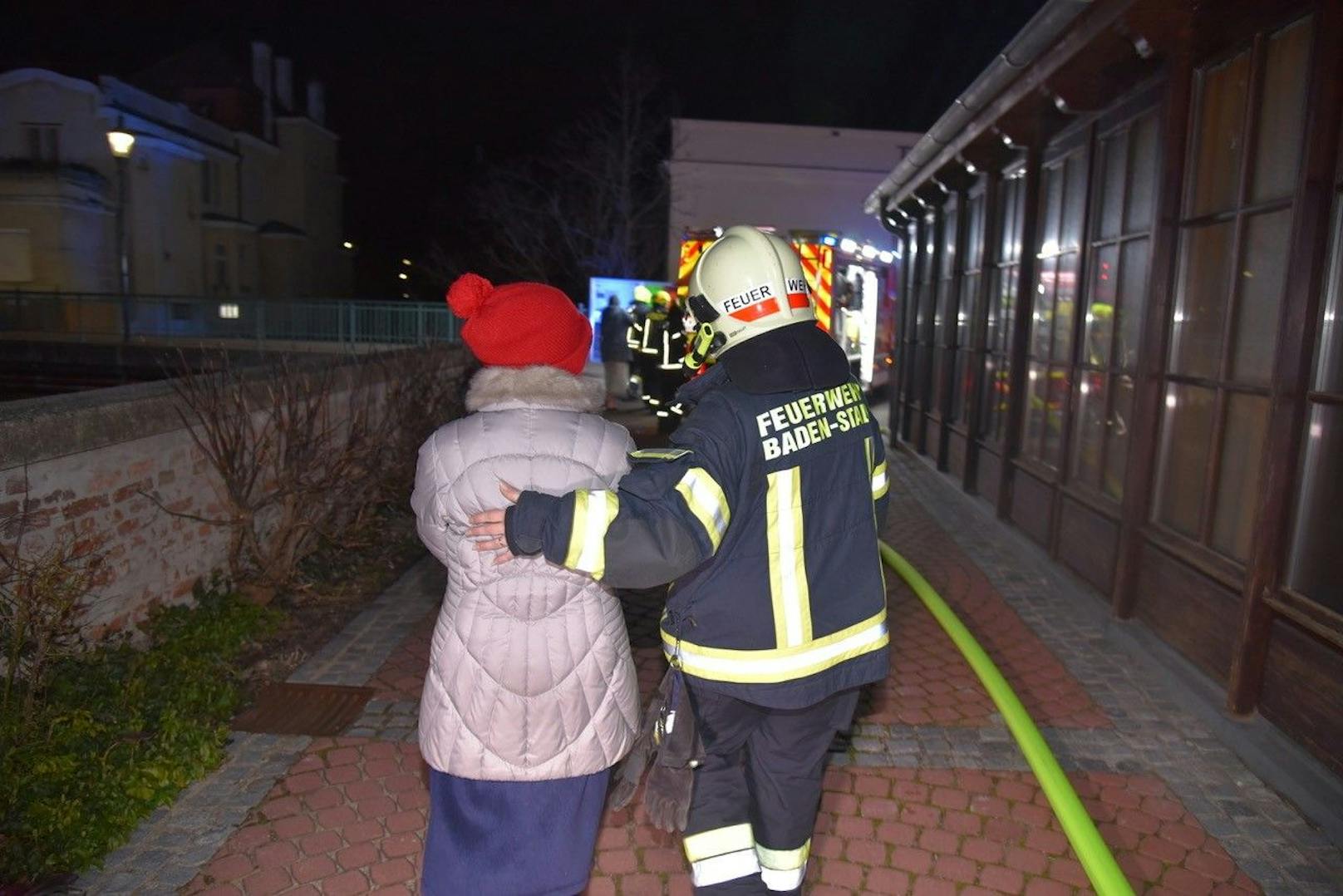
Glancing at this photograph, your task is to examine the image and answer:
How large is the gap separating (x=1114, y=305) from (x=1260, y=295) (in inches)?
66.9

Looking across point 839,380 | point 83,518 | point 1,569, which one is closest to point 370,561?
point 83,518

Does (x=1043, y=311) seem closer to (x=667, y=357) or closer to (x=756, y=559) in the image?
(x=667, y=357)

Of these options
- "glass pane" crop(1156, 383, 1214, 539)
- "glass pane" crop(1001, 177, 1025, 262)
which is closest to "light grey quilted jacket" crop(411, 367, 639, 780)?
"glass pane" crop(1156, 383, 1214, 539)

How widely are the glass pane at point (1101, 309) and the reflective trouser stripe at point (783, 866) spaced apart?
4.61 meters

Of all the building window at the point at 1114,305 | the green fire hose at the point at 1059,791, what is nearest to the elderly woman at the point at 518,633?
the green fire hose at the point at 1059,791

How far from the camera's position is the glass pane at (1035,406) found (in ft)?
25.2

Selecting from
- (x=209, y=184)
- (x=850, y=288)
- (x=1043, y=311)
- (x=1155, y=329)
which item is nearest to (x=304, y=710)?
(x=1155, y=329)

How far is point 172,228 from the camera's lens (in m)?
30.5

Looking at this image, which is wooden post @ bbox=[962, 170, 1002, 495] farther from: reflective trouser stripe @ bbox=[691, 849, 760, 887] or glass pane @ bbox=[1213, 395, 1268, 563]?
reflective trouser stripe @ bbox=[691, 849, 760, 887]

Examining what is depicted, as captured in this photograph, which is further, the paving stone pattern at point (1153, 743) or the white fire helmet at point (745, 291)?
the paving stone pattern at point (1153, 743)

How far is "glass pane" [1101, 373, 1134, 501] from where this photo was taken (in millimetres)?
6086

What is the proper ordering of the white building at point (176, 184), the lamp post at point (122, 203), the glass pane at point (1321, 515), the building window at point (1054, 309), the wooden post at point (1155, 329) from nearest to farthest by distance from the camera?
the glass pane at point (1321, 515), the wooden post at point (1155, 329), the building window at point (1054, 309), the lamp post at point (122, 203), the white building at point (176, 184)

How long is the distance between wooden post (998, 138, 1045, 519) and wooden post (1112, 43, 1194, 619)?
2394 millimetres

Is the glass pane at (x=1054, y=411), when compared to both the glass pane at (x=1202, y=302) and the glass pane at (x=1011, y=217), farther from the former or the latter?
the glass pane at (x=1202, y=302)
